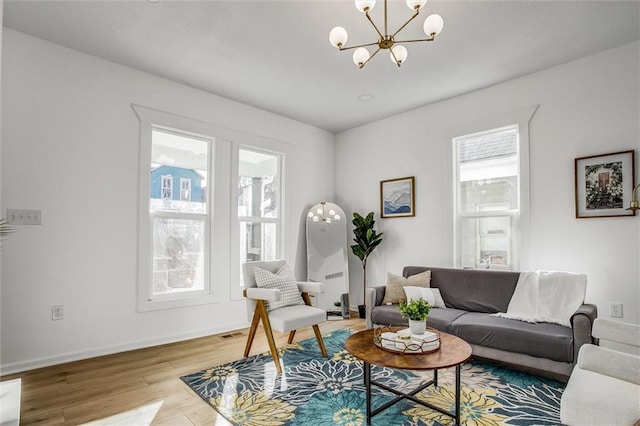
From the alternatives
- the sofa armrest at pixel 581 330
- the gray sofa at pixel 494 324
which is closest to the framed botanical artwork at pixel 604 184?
the gray sofa at pixel 494 324

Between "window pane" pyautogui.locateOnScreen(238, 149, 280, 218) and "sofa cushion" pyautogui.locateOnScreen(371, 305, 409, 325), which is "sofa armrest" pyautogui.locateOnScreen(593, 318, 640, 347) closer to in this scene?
"sofa cushion" pyautogui.locateOnScreen(371, 305, 409, 325)

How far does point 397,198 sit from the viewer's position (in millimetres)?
4785

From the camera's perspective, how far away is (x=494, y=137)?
4.02 meters

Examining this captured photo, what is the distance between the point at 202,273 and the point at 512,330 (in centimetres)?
315

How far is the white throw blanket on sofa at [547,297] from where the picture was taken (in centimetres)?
292

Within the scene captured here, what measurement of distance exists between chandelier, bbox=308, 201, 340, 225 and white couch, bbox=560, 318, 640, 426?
3365mm

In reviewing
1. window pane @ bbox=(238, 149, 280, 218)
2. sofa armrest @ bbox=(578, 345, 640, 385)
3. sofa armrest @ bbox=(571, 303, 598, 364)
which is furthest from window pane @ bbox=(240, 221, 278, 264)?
sofa armrest @ bbox=(578, 345, 640, 385)

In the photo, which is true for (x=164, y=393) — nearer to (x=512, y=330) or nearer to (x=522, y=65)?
(x=512, y=330)

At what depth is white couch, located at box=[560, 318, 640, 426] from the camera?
1.50 m

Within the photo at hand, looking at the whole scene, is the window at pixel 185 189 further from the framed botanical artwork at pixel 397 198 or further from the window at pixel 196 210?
the framed botanical artwork at pixel 397 198

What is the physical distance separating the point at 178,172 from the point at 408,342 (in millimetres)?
3036

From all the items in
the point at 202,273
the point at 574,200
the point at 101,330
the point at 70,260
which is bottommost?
the point at 101,330

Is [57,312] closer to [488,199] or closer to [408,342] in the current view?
[408,342]

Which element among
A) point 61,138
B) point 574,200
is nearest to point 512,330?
point 574,200
